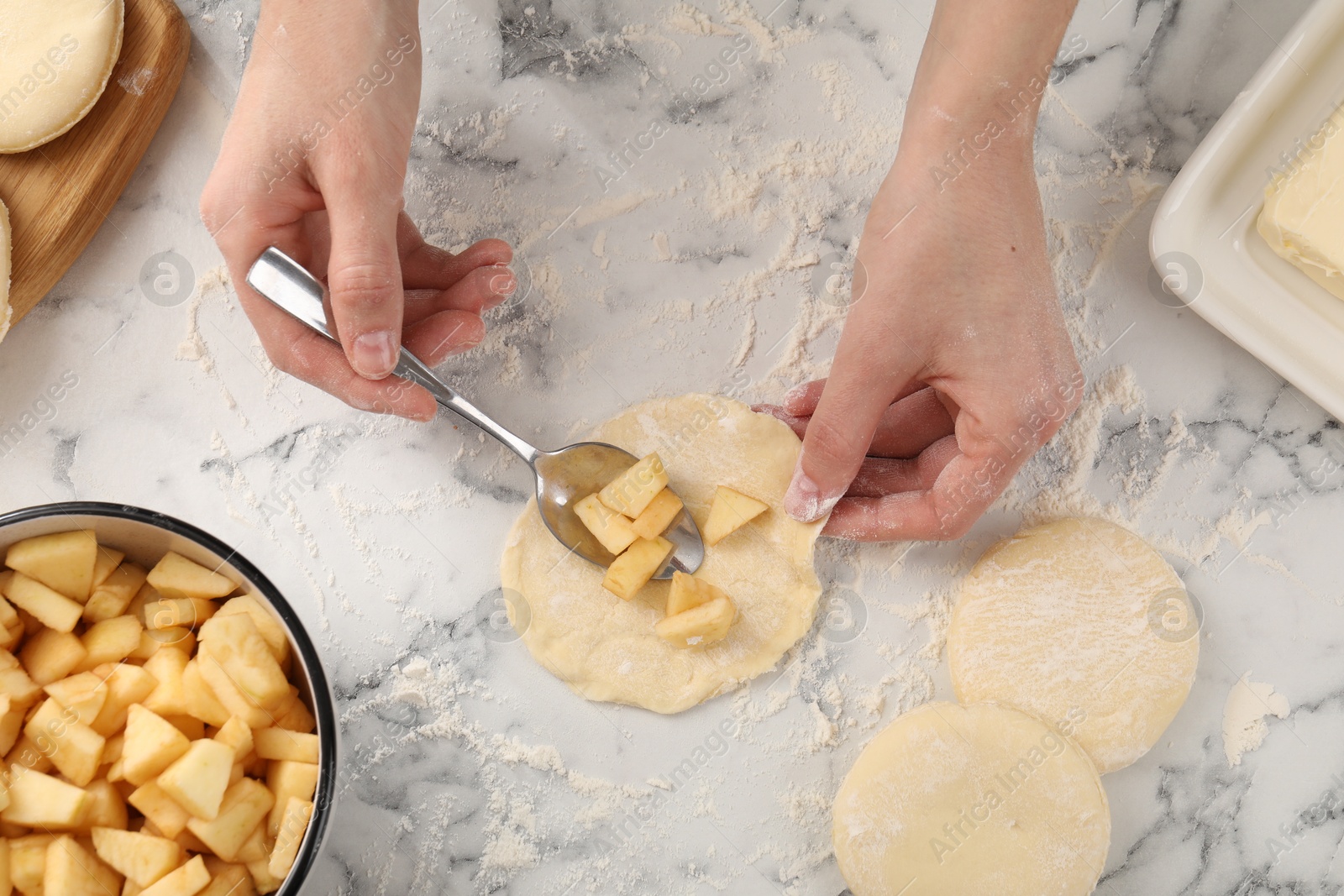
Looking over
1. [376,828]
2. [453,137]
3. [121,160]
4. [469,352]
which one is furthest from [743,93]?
[376,828]

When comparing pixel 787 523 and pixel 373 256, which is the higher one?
pixel 373 256

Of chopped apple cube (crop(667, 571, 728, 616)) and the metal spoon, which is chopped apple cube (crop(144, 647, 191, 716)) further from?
chopped apple cube (crop(667, 571, 728, 616))

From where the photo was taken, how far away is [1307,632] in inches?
60.3

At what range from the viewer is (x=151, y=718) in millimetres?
1132

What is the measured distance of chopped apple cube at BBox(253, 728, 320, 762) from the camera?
1174 mm

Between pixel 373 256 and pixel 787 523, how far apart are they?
2.48 feet

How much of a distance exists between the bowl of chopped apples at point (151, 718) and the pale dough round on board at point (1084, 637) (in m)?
1.02

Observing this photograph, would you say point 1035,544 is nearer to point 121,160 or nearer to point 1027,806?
point 1027,806

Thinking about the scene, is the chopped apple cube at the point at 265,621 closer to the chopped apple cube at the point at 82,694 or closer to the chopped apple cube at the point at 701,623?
the chopped apple cube at the point at 82,694

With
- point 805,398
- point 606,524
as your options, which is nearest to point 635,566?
point 606,524

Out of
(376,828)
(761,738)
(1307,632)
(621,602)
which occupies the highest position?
(1307,632)

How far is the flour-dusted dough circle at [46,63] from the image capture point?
1.39m

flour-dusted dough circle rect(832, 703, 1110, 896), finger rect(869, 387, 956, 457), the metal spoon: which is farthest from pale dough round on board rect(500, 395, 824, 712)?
flour-dusted dough circle rect(832, 703, 1110, 896)

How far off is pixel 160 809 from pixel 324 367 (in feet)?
2.08
